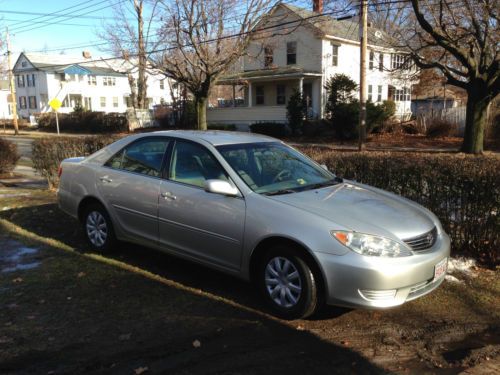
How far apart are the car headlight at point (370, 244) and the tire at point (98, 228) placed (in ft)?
9.88

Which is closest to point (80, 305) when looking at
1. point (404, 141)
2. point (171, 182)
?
point (171, 182)

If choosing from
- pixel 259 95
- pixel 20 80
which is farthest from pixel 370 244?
pixel 20 80

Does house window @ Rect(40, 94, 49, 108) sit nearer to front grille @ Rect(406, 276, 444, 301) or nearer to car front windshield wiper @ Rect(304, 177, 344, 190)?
car front windshield wiper @ Rect(304, 177, 344, 190)

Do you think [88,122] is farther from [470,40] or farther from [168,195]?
[168,195]

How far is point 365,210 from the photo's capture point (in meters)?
4.14

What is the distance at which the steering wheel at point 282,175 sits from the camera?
472 centimetres

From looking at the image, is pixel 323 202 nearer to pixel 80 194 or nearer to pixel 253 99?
pixel 80 194

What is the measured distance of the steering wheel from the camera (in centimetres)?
472

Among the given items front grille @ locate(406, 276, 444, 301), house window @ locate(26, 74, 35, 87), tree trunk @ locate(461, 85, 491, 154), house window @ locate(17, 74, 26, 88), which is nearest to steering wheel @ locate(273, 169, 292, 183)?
front grille @ locate(406, 276, 444, 301)

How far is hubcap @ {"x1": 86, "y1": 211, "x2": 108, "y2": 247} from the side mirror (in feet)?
6.45

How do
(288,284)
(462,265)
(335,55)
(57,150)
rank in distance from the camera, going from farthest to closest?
(335,55) → (57,150) → (462,265) → (288,284)

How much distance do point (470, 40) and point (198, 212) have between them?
1572 cm

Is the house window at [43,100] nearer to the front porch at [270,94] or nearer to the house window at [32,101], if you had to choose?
the house window at [32,101]

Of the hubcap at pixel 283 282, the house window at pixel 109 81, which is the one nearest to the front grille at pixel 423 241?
the hubcap at pixel 283 282
